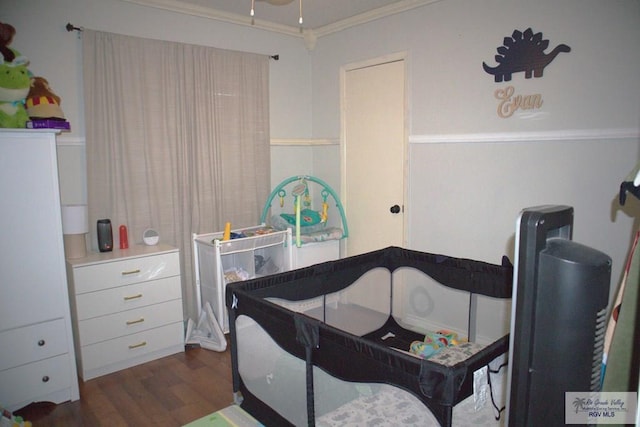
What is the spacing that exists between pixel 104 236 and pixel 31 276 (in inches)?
22.9

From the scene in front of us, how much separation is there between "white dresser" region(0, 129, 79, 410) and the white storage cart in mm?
930

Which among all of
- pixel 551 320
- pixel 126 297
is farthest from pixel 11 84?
pixel 551 320

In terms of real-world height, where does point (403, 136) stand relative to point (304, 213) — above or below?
above

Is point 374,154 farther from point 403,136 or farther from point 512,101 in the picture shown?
point 512,101

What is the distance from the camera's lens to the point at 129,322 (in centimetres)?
265

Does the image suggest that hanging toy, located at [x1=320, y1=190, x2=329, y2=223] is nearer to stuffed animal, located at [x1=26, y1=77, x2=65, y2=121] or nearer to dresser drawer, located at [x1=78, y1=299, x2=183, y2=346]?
dresser drawer, located at [x1=78, y1=299, x2=183, y2=346]

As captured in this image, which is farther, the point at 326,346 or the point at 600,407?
the point at 326,346

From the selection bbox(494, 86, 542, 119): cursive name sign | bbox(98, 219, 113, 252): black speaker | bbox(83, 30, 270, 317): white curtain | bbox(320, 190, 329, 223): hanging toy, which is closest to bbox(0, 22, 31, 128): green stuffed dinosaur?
bbox(83, 30, 270, 317): white curtain

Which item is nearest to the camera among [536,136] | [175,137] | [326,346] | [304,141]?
[326,346]

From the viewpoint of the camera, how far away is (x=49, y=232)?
7.29ft

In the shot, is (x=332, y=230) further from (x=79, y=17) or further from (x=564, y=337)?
(x=564, y=337)

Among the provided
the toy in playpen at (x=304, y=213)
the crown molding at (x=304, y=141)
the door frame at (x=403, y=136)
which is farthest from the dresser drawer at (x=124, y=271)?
the door frame at (x=403, y=136)

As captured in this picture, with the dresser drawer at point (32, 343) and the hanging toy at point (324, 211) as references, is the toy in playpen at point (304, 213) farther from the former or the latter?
the dresser drawer at point (32, 343)

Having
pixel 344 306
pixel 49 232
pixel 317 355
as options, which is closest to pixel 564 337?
pixel 317 355
